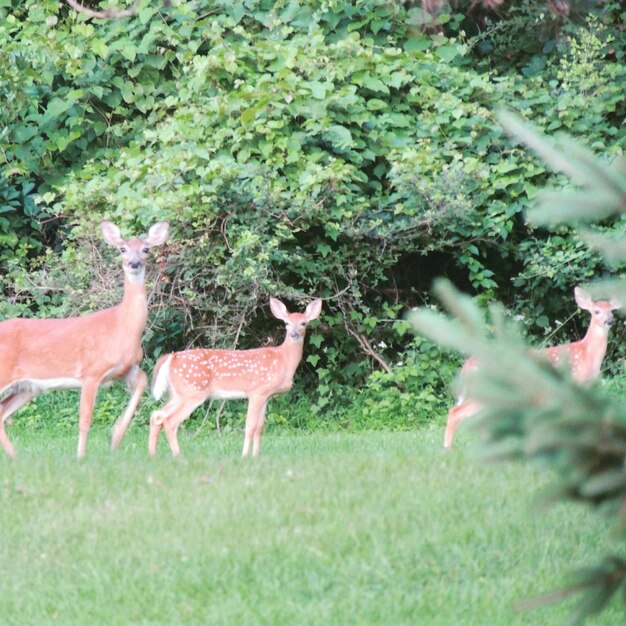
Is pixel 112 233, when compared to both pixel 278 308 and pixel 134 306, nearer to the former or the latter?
pixel 134 306

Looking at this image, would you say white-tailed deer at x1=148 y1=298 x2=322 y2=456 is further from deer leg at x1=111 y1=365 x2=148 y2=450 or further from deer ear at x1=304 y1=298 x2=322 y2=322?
deer ear at x1=304 y1=298 x2=322 y2=322

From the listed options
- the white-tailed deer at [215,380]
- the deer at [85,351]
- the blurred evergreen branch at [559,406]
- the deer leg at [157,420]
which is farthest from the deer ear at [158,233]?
the blurred evergreen branch at [559,406]

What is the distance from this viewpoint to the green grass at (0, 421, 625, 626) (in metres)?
5.62

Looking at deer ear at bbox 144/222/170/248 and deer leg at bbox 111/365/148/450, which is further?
deer ear at bbox 144/222/170/248

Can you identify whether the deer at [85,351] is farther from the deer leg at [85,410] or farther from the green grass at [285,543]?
the green grass at [285,543]

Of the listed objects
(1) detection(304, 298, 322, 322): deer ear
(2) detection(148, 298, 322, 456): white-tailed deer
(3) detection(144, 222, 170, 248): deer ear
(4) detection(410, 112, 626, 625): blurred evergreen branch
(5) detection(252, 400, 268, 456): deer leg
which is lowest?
(5) detection(252, 400, 268, 456): deer leg

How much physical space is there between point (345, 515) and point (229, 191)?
5.55 meters

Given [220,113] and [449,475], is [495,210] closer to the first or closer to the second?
[220,113]

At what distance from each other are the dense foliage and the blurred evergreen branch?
8.38 metres

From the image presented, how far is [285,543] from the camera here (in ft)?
20.2

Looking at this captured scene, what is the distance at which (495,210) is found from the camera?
12.0 metres

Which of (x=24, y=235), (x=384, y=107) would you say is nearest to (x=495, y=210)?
(x=384, y=107)

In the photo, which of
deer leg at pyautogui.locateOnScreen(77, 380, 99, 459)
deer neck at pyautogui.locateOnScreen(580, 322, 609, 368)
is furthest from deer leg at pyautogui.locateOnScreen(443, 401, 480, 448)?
deer leg at pyautogui.locateOnScreen(77, 380, 99, 459)

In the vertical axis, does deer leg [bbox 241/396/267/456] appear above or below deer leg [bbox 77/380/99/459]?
below
